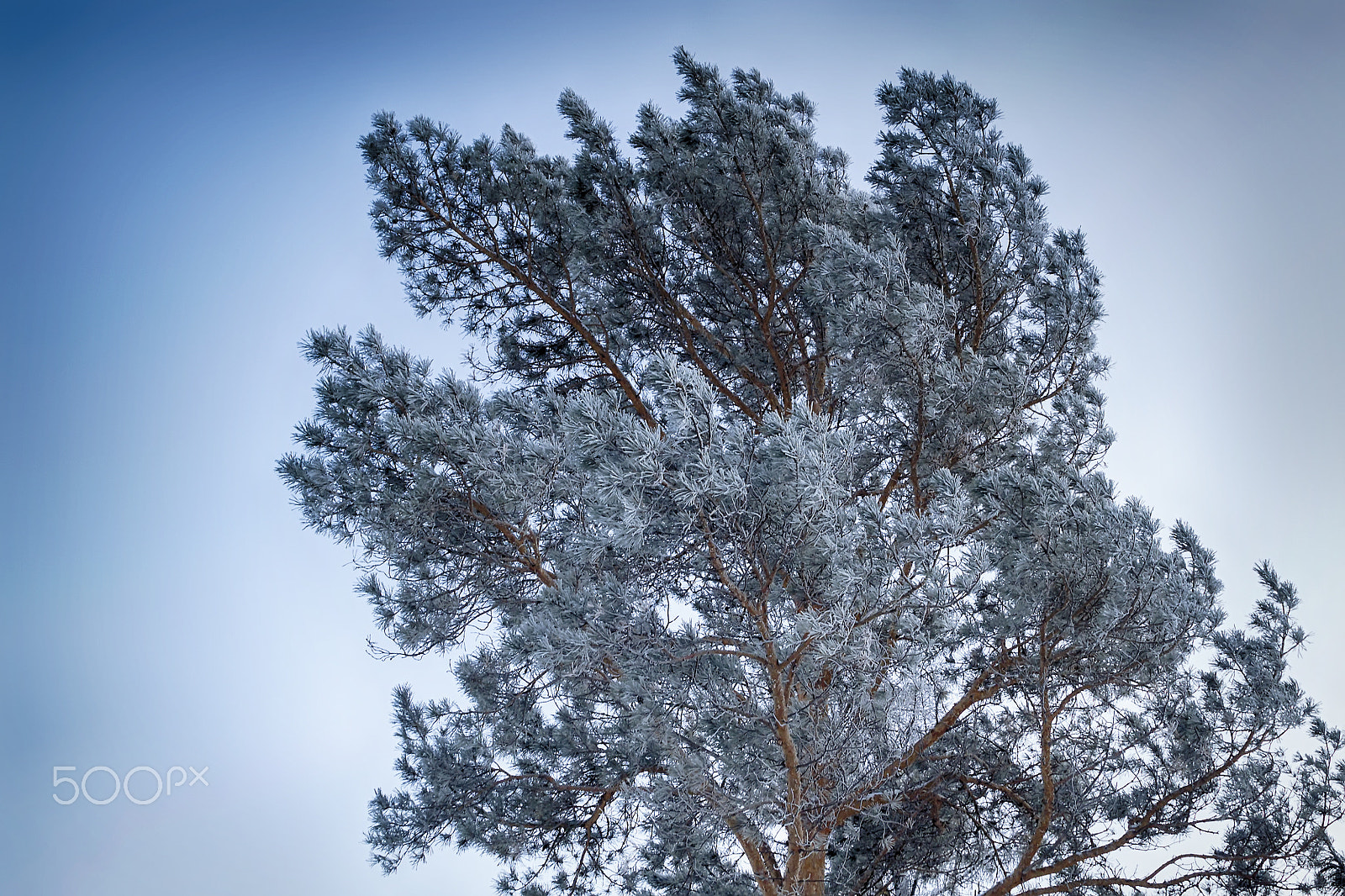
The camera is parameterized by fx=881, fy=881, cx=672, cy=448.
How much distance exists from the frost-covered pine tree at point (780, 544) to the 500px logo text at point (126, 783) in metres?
2.65

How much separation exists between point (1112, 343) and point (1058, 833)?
5088 mm

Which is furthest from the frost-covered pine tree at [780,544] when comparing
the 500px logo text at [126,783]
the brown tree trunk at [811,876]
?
the 500px logo text at [126,783]

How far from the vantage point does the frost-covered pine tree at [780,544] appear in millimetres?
2330

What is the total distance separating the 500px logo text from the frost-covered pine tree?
265cm

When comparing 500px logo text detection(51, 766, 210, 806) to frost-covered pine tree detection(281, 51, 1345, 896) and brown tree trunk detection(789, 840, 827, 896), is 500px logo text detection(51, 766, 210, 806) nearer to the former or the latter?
frost-covered pine tree detection(281, 51, 1345, 896)

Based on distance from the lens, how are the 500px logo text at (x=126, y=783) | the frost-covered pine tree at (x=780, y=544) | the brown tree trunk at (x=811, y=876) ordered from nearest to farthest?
1. the frost-covered pine tree at (x=780, y=544)
2. the brown tree trunk at (x=811, y=876)
3. the 500px logo text at (x=126, y=783)

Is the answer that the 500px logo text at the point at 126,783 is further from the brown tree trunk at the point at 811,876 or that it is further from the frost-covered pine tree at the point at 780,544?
the brown tree trunk at the point at 811,876

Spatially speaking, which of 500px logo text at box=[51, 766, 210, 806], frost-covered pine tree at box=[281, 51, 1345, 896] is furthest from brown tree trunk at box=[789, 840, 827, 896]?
500px logo text at box=[51, 766, 210, 806]

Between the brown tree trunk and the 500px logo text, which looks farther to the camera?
the 500px logo text

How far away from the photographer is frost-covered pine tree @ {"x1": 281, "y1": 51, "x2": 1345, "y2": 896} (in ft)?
7.64

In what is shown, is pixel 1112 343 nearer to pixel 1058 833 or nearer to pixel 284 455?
pixel 1058 833

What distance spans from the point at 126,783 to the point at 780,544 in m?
5.09

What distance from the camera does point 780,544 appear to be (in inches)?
88.9

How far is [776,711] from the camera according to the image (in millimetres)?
2539
